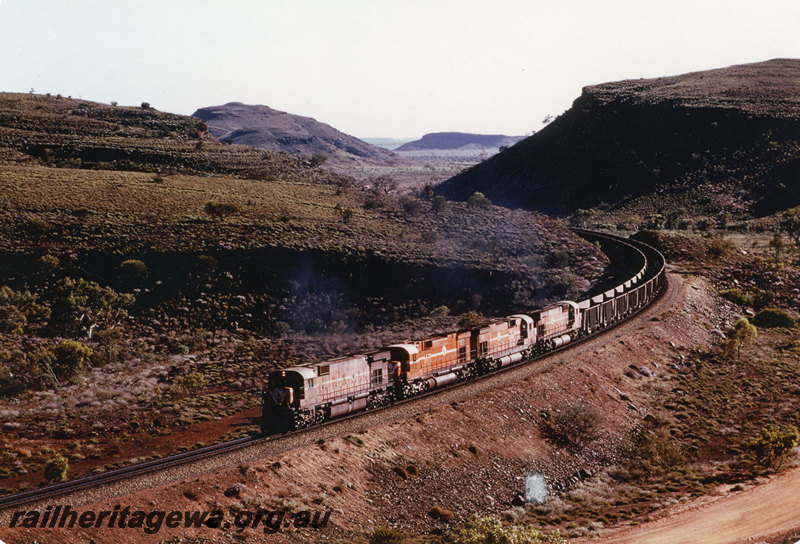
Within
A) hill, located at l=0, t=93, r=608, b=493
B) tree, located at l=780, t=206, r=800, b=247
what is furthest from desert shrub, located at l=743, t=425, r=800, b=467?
tree, located at l=780, t=206, r=800, b=247

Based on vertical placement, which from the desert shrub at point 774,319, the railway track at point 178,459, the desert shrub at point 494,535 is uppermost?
the railway track at point 178,459

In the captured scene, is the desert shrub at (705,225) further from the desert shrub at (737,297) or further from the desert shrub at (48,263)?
the desert shrub at (48,263)

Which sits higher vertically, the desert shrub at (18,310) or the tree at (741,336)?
the desert shrub at (18,310)

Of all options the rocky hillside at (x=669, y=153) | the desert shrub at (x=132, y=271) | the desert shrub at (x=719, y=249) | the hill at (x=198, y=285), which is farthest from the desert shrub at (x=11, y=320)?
the rocky hillside at (x=669, y=153)

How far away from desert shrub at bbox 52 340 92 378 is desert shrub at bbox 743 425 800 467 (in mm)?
40103

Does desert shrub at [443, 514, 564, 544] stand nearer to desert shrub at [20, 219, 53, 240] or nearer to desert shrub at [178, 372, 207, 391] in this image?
desert shrub at [178, 372, 207, 391]

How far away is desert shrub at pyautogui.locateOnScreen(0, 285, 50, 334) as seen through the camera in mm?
43500

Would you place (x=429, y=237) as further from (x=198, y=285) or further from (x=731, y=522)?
(x=731, y=522)

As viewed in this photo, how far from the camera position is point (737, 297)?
5872 cm

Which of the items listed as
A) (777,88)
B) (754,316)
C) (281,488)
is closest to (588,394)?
(281,488)

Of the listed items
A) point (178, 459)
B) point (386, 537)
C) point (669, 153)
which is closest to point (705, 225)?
point (669, 153)

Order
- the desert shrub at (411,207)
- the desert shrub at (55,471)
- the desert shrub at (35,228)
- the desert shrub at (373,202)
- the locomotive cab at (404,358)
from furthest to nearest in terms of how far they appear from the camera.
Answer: the desert shrub at (373,202) < the desert shrub at (411,207) < the desert shrub at (35,228) < the locomotive cab at (404,358) < the desert shrub at (55,471)

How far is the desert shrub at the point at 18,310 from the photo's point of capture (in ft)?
143

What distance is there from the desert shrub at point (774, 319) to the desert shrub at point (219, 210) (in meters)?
54.1
